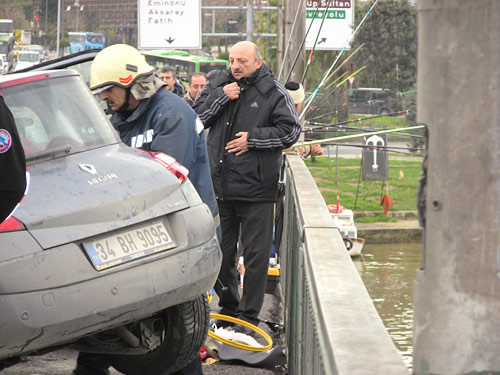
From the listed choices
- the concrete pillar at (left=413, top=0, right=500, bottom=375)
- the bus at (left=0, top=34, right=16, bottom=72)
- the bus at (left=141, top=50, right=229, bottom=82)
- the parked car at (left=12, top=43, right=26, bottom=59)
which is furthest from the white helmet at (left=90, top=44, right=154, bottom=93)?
the parked car at (left=12, top=43, right=26, bottom=59)

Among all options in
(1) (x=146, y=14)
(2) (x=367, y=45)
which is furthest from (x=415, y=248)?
(2) (x=367, y=45)

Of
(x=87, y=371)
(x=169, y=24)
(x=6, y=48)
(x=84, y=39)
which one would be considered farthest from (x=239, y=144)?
(x=6, y=48)

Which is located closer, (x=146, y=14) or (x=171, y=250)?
(x=171, y=250)

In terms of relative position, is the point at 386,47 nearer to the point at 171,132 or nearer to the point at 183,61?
the point at 171,132

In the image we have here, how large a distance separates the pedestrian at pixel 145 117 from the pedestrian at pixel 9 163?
187 cm

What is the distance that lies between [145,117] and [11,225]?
4.99 ft

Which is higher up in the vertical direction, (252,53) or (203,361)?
(252,53)

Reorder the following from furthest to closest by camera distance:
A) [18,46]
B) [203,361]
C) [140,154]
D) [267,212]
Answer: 1. [18,46]
2. [267,212]
3. [203,361]
4. [140,154]

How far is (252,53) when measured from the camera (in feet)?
22.3

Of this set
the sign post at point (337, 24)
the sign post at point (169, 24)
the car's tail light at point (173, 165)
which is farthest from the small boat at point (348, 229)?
the car's tail light at point (173, 165)

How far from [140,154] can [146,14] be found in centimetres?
1729

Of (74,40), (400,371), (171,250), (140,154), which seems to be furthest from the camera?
(74,40)

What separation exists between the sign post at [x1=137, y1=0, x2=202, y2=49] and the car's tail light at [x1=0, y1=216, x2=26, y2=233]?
55.7ft

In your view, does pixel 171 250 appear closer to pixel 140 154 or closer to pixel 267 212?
pixel 140 154
